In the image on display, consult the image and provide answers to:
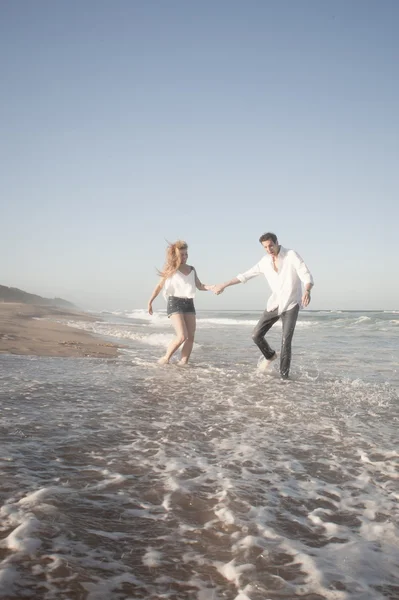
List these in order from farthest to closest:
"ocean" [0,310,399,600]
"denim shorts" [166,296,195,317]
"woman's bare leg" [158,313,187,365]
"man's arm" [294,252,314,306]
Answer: "denim shorts" [166,296,195,317]
"woman's bare leg" [158,313,187,365]
"man's arm" [294,252,314,306]
"ocean" [0,310,399,600]

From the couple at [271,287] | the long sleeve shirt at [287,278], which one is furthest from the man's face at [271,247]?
the long sleeve shirt at [287,278]

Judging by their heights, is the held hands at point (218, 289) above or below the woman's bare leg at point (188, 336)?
above

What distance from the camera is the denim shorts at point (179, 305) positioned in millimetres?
7707

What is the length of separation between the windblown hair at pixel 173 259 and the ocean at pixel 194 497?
129 inches

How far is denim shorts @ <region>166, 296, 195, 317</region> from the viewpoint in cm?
771

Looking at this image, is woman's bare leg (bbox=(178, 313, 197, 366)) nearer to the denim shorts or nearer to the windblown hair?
the denim shorts

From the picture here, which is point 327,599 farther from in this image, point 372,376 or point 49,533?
point 372,376

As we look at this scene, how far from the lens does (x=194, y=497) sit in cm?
225

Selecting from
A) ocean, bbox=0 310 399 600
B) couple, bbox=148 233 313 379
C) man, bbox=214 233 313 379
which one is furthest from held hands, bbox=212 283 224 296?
ocean, bbox=0 310 399 600

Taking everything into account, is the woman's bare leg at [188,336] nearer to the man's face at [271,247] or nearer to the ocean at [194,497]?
the man's face at [271,247]

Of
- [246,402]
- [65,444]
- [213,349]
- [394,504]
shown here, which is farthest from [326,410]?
[213,349]

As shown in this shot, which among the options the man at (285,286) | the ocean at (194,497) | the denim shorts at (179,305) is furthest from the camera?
the denim shorts at (179,305)

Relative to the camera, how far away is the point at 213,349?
11.1 meters

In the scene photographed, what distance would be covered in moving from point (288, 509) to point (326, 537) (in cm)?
28
